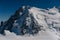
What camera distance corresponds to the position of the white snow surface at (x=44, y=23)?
3017 inches

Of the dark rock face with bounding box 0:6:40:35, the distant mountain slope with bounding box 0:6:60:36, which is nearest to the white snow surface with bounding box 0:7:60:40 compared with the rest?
the distant mountain slope with bounding box 0:6:60:36

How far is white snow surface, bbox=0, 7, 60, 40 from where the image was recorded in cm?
7662

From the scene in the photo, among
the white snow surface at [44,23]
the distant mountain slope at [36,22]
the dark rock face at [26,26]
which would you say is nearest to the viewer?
the white snow surface at [44,23]

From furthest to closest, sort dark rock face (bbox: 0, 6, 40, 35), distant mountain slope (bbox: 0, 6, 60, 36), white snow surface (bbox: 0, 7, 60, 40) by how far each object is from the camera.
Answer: distant mountain slope (bbox: 0, 6, 60, 36) → dark rock face (bbox: 0, 6, 40, 35) → white snow surface (bbox: 0, 7, 60, 40)

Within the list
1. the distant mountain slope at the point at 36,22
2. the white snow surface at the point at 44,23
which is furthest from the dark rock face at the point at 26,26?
the white snow surface at the point at 44,23

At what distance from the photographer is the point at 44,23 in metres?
86.5

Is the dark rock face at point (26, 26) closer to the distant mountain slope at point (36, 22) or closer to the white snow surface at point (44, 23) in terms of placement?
the distant mountain slope at point (36, 22)

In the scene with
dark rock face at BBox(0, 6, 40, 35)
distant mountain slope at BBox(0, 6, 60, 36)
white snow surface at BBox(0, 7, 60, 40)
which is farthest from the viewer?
distant mountain slope at BBox(0, 6, 60, 36)

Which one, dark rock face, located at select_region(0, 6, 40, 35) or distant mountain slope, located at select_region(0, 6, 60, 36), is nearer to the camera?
dark rock face, located at select_region(0, 6, 40, 35)

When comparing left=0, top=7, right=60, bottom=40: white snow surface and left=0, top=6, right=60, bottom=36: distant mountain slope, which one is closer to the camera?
left=0, top=7, right=60, bottom=40: white snow surface

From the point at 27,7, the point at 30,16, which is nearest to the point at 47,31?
the point at 30,16

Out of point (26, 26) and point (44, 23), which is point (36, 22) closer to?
point (26, 26)

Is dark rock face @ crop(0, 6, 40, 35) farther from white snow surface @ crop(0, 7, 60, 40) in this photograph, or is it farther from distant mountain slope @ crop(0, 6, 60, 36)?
white snow surface @ crop(0, 7, 60, 40)

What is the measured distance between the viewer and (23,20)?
8644 cm
